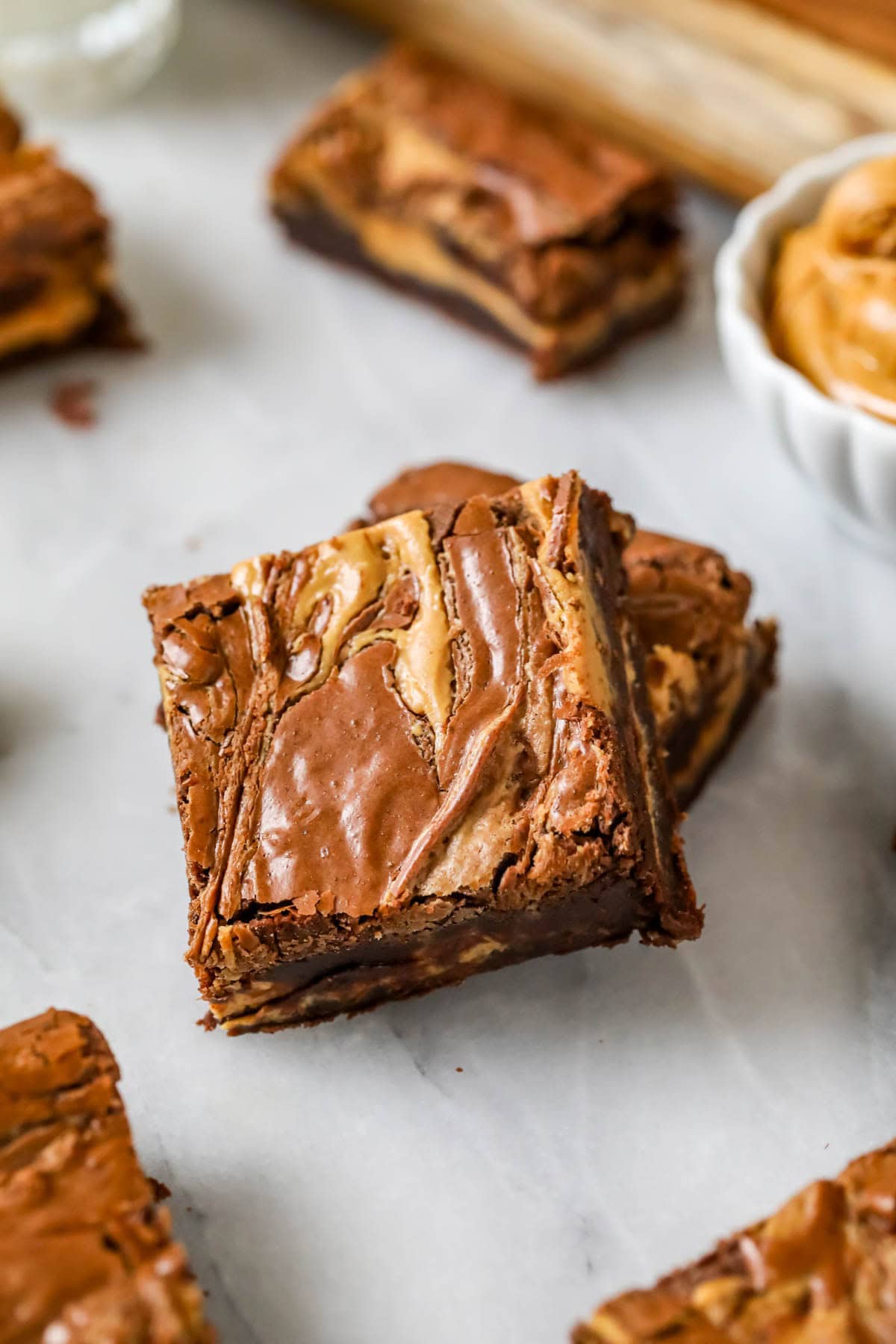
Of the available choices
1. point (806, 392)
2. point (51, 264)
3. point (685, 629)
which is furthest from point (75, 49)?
point (685, 629)

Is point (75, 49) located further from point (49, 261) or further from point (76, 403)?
point (76, 403)

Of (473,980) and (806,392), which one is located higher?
(806,392)

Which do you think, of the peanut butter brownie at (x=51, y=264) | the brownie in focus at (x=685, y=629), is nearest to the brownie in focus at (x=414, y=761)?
the brownie in focus at (x=685, y=629)

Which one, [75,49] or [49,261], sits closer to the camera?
[49,261]

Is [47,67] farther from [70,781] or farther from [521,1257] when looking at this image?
[521,1257]

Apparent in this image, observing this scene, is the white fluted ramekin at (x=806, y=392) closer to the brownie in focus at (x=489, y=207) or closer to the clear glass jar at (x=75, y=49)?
the brownie in focus at (x=489, y=207)
